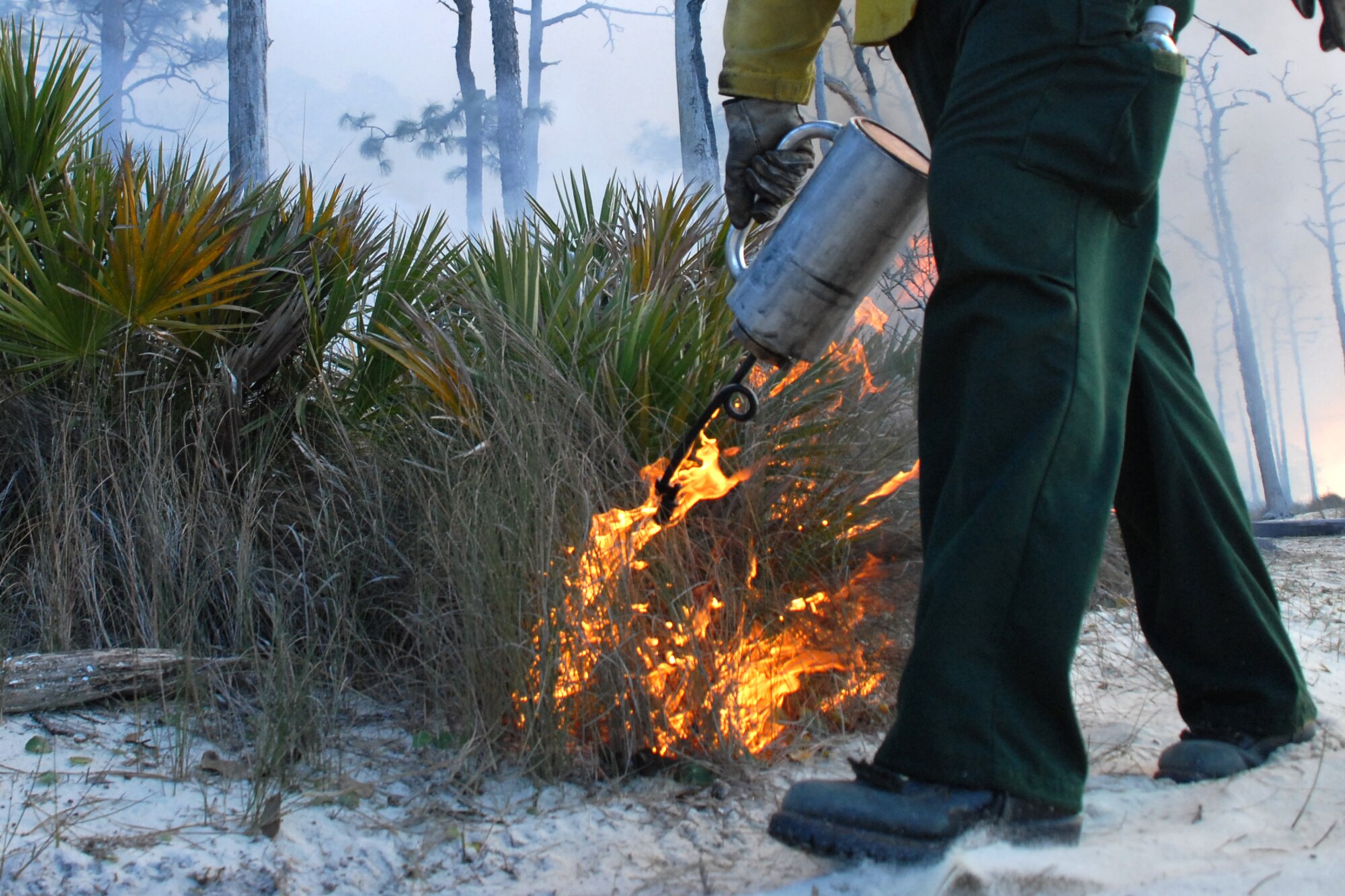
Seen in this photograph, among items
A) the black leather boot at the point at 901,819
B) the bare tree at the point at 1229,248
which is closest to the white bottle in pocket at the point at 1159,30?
the black leather boot at the point at 901,819

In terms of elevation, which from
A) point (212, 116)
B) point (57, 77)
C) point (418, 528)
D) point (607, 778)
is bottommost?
point (607, 778)

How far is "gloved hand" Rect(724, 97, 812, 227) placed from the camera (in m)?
1.58

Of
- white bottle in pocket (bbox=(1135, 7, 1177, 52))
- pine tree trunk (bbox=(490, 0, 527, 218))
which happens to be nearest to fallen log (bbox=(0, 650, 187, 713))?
white bottle in pocket (bbox=(1135, 7, 1177, 52))

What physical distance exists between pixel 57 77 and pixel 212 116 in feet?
94.7

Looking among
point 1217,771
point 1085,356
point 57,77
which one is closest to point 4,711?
point 1085,356

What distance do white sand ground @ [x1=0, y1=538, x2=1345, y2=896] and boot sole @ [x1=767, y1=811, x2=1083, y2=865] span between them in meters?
0.01

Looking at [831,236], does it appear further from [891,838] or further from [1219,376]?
[1219,376]

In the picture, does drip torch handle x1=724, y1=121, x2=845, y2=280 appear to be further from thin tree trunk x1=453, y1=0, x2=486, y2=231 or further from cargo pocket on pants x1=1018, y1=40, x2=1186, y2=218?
thin tree trunk x1=453, y1=0, x2=486, y2=231

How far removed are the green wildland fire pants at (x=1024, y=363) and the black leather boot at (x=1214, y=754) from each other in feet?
1.29

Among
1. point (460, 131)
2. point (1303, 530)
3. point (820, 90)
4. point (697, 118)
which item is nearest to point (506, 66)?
point (820, 90)

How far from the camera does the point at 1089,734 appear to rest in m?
1.71

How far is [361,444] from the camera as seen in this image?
2695 mm

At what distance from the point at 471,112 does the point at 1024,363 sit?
2099cm

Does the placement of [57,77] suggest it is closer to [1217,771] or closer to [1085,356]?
[1085,356]
